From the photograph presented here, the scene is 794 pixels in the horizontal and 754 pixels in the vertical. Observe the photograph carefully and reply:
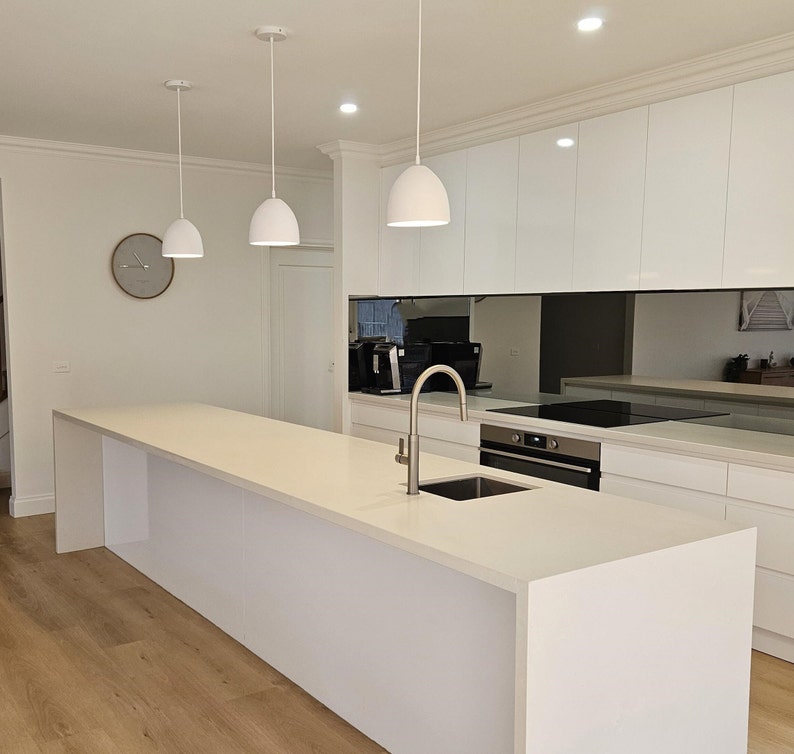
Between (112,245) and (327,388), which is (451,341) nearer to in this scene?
(327,388)

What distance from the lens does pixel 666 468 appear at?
361cm

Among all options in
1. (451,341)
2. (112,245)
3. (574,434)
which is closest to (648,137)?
(574,434)

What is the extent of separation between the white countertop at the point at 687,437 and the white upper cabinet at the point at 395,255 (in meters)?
1.14

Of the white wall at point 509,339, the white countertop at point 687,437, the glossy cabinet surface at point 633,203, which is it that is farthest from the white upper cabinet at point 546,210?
the white countertop at point 687,437

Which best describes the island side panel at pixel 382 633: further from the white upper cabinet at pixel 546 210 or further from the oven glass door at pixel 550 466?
the white upper cabinet at pixel 546 210

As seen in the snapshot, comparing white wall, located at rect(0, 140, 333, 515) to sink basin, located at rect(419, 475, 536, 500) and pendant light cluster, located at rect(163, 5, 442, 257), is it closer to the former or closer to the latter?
pendant light cluster, located at rect(163, 5, 442, 257)

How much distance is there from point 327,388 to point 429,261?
2171 millimetres

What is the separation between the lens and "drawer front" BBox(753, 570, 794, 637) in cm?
325

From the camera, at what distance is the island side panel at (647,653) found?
1.80m

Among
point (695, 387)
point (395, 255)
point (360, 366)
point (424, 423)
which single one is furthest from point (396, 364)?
point (695, 387)

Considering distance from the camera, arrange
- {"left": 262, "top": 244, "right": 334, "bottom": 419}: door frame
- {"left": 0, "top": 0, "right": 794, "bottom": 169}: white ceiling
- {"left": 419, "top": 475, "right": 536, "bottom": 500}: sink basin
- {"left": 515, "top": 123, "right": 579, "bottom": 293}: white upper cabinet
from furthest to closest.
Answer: {"left": 262, "top": 244, "right": 334, "bottom": 419}: door frame, {"left": 515, "top": 123, "right": 579, "bottom": 293}: white upper cabinet, {"left": 0, "top": 0, "right": 794, "bottom": 169}: white ceiling, {"left": 419, "top": 475, "right": 536, "bottom": 500}: sink basin

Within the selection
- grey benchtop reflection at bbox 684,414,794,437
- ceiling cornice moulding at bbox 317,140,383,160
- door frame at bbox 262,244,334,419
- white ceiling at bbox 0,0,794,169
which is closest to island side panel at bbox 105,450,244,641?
white ceiling at bbox 0,0,794,169

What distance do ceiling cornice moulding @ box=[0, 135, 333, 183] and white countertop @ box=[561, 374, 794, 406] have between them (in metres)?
3.12

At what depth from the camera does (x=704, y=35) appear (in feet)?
10.8
